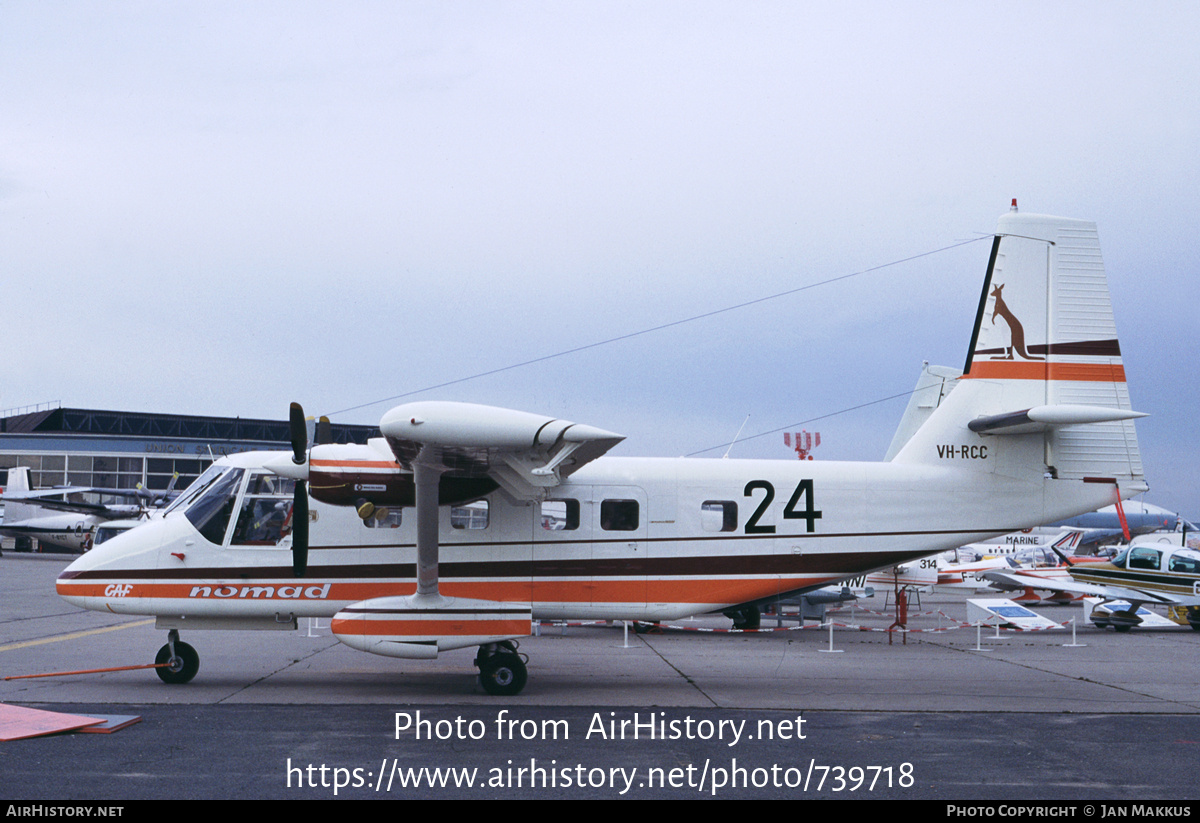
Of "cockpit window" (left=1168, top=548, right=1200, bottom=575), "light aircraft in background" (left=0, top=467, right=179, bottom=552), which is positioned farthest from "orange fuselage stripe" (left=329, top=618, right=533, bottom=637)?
"light aircraft in background" (left=0, top=467, right=179, bottom=552)

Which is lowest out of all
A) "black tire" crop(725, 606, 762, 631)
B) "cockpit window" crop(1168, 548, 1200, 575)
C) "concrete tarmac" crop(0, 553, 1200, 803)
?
"black tire" crop(725, 606, 762, 631)

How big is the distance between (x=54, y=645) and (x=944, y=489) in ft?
44.8

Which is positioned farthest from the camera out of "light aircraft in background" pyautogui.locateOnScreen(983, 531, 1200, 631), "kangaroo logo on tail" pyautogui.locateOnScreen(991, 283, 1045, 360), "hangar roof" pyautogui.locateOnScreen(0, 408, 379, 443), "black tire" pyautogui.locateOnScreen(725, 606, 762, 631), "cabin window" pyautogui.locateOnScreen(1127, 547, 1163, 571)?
"hangar roof" pyautogui.locateOnScreen(0, 408, 379, 443)

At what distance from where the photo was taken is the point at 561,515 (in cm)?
1170

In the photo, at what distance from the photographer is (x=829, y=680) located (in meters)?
12.7

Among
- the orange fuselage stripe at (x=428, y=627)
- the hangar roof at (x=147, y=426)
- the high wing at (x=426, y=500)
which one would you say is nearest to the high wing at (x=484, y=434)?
the high wing at (x=426, y=500)

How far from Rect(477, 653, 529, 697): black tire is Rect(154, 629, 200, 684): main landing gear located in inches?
142

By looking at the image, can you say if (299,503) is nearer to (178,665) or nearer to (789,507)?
(178,665)

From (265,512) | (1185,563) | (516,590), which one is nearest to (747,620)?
(516,590)

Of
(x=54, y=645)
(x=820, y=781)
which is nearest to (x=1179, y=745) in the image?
(x=820, y=781)

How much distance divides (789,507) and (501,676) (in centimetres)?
419

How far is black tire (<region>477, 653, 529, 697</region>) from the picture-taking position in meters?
10.9

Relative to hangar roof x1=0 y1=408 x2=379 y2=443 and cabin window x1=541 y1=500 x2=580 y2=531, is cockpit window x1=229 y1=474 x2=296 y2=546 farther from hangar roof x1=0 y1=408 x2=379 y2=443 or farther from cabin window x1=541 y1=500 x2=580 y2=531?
A: hangar roof x1=0 y1=408 x2=379 y2=443

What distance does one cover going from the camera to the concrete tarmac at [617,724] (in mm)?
6965
